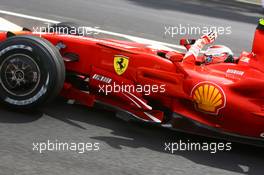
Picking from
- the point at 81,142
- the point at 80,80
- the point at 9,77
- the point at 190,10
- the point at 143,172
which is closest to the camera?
the point at 143,172

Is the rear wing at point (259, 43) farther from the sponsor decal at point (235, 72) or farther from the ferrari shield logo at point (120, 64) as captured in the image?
the ferrari shield logo at point (120, 64)

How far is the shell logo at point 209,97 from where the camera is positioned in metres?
4.99

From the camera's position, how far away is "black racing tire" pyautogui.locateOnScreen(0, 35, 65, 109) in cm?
508

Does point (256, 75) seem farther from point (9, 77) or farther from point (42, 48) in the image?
point (9, 77)

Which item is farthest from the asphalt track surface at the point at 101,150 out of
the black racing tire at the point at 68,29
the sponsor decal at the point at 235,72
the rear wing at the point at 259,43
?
the black racing tire at the point at 68,29

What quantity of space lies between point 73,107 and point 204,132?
138 cm

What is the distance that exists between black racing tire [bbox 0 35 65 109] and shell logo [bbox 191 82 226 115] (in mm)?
1252

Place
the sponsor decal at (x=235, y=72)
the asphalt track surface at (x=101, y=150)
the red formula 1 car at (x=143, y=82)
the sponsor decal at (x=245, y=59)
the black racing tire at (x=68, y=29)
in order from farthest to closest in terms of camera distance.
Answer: the black racing tire at (x=68, y=29) → the sponsor decal at (x=245, y=59) → the sponsor decal at (x=235, y=72) → the red formula 1 car at (x=143, y=82) → the asphalt track surface at (x=101, y=150)

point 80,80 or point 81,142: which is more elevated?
point 80,80

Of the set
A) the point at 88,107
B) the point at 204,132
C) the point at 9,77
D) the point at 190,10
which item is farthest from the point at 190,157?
the point at 190,10

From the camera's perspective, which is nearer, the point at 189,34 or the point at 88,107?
the point at 88,107

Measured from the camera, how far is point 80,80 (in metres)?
5.59

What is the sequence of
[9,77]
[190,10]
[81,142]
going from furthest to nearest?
[190,10]
[9,77]
[81,142]

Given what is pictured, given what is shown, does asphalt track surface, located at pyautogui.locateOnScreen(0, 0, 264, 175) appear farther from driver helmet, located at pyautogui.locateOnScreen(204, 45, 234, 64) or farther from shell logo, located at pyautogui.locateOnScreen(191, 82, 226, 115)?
driver helmet, located at pyautogui.locateOnScreen(204, 45, 234, 64)
